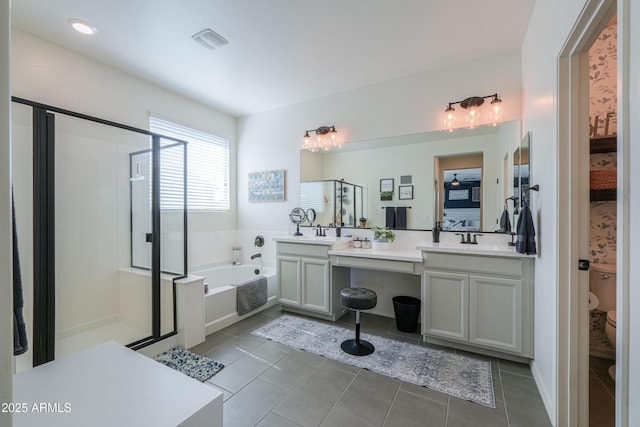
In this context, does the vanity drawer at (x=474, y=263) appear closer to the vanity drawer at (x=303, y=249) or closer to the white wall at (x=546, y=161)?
the white wall at (x=546, y=161)

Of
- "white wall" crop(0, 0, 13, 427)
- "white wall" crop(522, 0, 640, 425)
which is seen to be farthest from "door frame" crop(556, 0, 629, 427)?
"white wall" crop(0, 0, 13, 427)

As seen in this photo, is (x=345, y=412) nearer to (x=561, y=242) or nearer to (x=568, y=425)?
(x=568, y=425)

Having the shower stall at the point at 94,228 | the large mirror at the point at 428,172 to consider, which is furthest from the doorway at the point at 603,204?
the shower stall at the point at 94,228

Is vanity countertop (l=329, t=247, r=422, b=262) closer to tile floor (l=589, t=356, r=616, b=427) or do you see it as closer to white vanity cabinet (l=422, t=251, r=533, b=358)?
white vanity cabinet (l=422, t=251, r=533, b=358)

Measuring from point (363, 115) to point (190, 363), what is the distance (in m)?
3.06

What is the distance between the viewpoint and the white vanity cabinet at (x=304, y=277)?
9.80 feet

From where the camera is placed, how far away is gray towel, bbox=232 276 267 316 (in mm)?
3039

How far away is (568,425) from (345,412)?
119 centimetres

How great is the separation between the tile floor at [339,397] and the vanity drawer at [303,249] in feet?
3.32

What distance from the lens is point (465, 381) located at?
6.39 feet

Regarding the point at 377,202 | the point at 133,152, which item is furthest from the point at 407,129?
the point at 133,152

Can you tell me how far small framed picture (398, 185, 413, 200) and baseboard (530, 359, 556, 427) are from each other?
176 centimetres

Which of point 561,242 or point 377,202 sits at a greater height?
point 377,202

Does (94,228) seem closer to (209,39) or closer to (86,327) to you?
(86,327)
